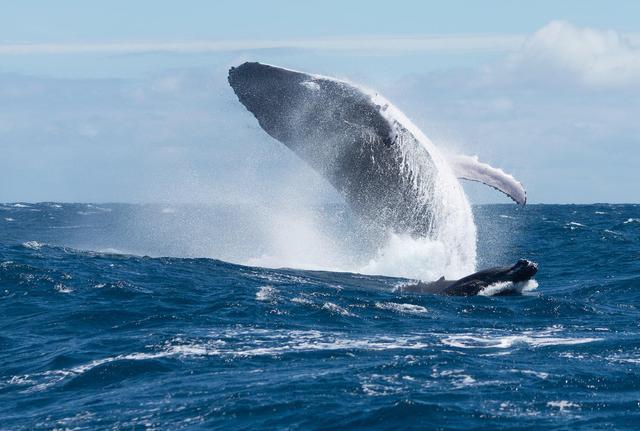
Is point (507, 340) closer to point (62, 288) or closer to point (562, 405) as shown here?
point (562, 405)

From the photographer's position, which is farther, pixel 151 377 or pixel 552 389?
pixel 151 377

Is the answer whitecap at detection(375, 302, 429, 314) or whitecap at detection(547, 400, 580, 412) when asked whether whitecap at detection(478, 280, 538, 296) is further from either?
whitecap at detection(547, 400, 580, 412)

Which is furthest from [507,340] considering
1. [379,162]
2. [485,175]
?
[485,175]

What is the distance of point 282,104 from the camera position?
67.6 feet

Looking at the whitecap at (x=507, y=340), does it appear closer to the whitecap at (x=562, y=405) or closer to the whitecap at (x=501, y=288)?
the whitecap at (x=562, y=405)

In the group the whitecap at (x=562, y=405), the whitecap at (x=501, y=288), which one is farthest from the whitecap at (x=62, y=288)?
the whitecap at (x=562, y=405)

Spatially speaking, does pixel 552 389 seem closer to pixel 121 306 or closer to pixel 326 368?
pixel 326 368

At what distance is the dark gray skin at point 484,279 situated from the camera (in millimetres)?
19156

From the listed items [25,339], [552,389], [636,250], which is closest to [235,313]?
[25,339]

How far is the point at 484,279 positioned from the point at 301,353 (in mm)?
6520

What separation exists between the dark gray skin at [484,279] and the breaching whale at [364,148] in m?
2.89

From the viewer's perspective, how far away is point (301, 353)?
46.1 feet

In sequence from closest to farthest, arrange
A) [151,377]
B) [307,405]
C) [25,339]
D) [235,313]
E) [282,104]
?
[307,405]
[151,377]
[25,339]
[235,313]
[282,104]

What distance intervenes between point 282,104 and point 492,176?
5678 millimetres
